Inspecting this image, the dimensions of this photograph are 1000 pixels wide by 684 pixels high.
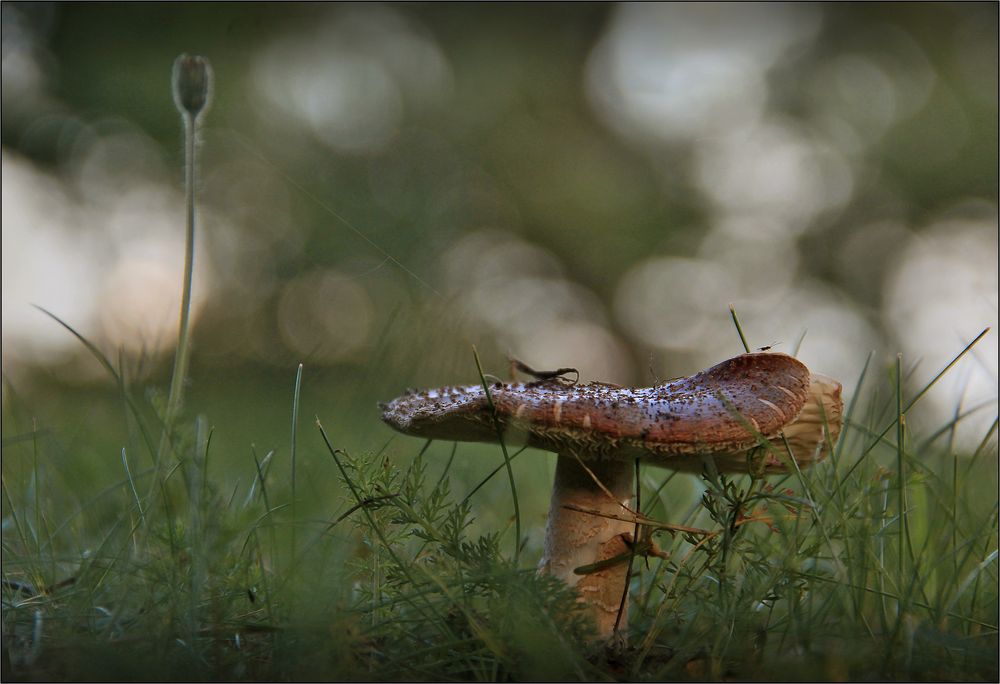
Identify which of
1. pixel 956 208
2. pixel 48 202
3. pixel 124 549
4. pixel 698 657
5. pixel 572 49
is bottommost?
pixel 698 657

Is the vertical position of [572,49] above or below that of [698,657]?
above

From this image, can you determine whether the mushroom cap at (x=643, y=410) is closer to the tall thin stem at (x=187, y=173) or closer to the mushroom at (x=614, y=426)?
the mushroom at (x=614, y=426)

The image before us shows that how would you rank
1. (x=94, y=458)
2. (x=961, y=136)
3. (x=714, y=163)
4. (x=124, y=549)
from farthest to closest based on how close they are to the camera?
(x=714, y=163)
(x=961, y=136)
(x=94, y=458)
(x=124, y=549)

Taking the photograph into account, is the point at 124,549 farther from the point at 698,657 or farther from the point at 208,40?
the point at 208,40

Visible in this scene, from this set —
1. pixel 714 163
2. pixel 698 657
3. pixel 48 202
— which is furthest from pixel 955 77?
pixel 48 202

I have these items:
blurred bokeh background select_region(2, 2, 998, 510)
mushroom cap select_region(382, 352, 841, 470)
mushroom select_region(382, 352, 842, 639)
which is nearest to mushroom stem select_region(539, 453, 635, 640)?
mushroom select_region(382, 352, 842, 639)

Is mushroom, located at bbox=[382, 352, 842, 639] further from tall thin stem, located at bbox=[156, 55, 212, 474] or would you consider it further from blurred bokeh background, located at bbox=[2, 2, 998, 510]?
blurred bokeh background, located at bbox=[2, 2, 998, 510]

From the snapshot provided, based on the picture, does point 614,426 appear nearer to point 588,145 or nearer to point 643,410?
point 643,410
